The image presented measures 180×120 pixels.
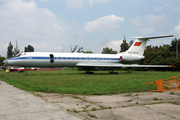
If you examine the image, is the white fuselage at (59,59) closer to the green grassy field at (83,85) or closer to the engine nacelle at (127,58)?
the engine nacelle at (127,58)

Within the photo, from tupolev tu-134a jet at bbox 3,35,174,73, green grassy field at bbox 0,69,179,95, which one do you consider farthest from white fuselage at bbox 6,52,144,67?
green grassy field at bbox 0,69,179,95

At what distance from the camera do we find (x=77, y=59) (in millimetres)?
23078

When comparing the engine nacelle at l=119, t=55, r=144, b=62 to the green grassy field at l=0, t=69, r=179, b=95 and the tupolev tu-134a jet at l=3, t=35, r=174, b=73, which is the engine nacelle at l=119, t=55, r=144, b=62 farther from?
the green grassy field at l=0, t=69, r=179, b=95

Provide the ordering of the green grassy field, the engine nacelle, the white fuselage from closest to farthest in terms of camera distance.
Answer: the green grassy field, the white fuselage, the engine nacelle

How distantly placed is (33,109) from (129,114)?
2.57m

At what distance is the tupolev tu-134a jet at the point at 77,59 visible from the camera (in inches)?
796

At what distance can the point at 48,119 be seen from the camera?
146 inches

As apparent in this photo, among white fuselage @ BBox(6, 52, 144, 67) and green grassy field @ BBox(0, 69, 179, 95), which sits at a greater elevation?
white fuselage @ BBox(6, 52, 144, 67)

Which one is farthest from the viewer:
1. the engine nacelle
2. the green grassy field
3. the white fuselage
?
the engine nacelle

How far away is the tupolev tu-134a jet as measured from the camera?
66.3 ft

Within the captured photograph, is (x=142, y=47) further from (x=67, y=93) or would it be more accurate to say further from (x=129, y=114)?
(x=129, y=114)

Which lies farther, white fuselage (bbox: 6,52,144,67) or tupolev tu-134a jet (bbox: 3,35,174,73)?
tupolev tu-134a jet (bbox: 3,35,174,73)

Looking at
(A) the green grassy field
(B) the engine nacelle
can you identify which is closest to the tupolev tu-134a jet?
(B) the engine nacelle

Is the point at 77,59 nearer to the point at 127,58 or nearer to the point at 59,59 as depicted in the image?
the point at 59,59
